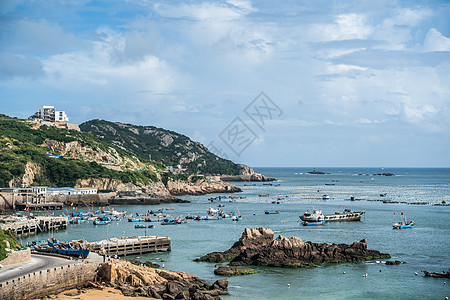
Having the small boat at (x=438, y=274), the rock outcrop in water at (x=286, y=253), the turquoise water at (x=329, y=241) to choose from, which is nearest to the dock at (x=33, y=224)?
the turquoise water at (x=329, y=241)

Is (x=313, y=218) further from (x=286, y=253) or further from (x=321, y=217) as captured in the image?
(x=286, y=253)

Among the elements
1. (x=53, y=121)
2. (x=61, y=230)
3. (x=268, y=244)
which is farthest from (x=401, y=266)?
(x=53, y=121)

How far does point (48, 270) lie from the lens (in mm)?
35625

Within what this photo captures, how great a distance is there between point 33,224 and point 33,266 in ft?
132

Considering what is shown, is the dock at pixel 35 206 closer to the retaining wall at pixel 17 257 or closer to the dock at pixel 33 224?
the dock at pixel 33 224

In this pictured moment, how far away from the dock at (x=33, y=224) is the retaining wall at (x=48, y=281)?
35.4 meters

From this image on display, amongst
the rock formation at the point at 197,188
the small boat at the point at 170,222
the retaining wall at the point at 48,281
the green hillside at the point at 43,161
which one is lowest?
the small boat at the point at 170,222

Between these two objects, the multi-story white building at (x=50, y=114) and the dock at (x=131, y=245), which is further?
the multi-story white building at (x=50, y=114)

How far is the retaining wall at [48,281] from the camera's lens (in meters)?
32.1

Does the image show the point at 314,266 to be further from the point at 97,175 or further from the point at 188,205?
the point at 97,175

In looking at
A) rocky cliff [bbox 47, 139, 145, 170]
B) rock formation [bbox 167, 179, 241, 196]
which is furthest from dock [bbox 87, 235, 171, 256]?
rock formation [bbox 167, 179, 241, 196]

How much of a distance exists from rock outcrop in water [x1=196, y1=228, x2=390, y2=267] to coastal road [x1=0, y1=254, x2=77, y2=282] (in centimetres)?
1640

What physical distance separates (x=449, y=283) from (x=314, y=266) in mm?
12106

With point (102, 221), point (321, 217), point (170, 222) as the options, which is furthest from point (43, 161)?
point (321, 217)
